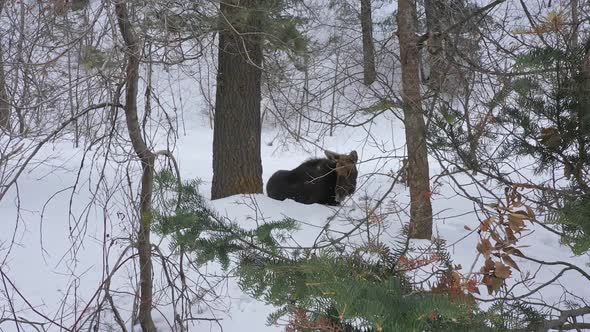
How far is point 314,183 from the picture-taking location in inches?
398

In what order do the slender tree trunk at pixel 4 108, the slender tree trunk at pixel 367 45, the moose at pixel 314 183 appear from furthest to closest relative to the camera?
the moose at pixel 314 183 < the slender tree trunk at pixel 367 45 < the slender tree trunk at pixel 4 108

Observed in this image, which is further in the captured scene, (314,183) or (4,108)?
(314,183)

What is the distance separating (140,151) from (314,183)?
588 centimetres

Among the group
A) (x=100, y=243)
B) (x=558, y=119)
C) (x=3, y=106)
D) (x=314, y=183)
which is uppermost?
(x=314, y=183)

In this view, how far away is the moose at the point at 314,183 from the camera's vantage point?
9961mm

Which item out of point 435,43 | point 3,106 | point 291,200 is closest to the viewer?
point 3,106

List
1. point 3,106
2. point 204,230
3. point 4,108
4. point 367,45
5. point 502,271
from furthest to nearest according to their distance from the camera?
1. point 367,45
2. point 3,106
3. point 4,108
4. point 204,230
5. point 502,271

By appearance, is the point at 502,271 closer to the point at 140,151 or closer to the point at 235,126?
the point at 140,151

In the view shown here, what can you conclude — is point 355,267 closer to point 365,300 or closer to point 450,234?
point 365,300

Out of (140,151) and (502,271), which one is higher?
(140,151)

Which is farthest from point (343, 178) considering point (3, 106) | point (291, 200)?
point (3, 106)

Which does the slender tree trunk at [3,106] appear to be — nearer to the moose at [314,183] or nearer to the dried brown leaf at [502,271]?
→ the dried brown leaf at [502,271]

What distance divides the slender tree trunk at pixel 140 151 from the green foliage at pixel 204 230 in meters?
1.18

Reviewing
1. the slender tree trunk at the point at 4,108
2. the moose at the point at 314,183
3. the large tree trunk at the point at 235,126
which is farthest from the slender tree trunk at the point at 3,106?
the moose at the point at 314,183
